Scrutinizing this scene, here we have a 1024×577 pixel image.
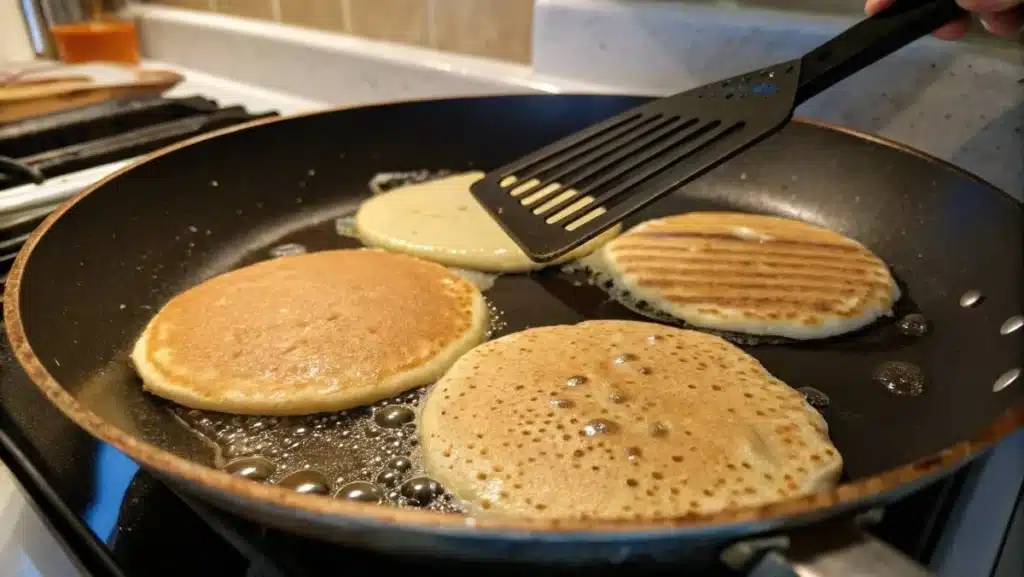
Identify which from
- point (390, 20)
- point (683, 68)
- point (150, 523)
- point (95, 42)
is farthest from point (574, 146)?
point (95, 42)

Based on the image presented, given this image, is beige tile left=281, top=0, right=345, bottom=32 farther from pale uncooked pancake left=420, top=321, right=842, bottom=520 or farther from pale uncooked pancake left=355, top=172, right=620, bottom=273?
pale uncooked pancake left=420, top=321, right=842, bottom=520

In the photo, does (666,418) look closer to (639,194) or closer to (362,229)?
(639,194)

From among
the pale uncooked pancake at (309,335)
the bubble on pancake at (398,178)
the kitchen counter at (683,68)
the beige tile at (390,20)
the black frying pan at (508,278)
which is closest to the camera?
the black frying pan at (508,278)

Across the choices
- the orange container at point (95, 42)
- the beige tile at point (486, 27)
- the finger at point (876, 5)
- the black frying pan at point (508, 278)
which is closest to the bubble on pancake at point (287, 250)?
the black frying pan at point (508, 278)

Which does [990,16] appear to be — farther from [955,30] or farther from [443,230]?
[443,230]

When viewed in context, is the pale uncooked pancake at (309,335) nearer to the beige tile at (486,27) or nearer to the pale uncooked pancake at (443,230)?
the pale uncooked pancake at (443,230)

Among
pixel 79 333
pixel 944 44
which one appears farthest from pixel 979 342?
pixel 79 333

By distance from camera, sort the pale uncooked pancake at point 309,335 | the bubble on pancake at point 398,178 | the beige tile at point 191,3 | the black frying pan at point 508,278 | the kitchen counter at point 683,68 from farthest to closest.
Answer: the beige tile at point 191,3 < the bubble on pancake at point 398,178 < the kitchen counter at point 683,68 < the pale uncooked pancake at point 309,335 < the black frying pan at point 508,278
